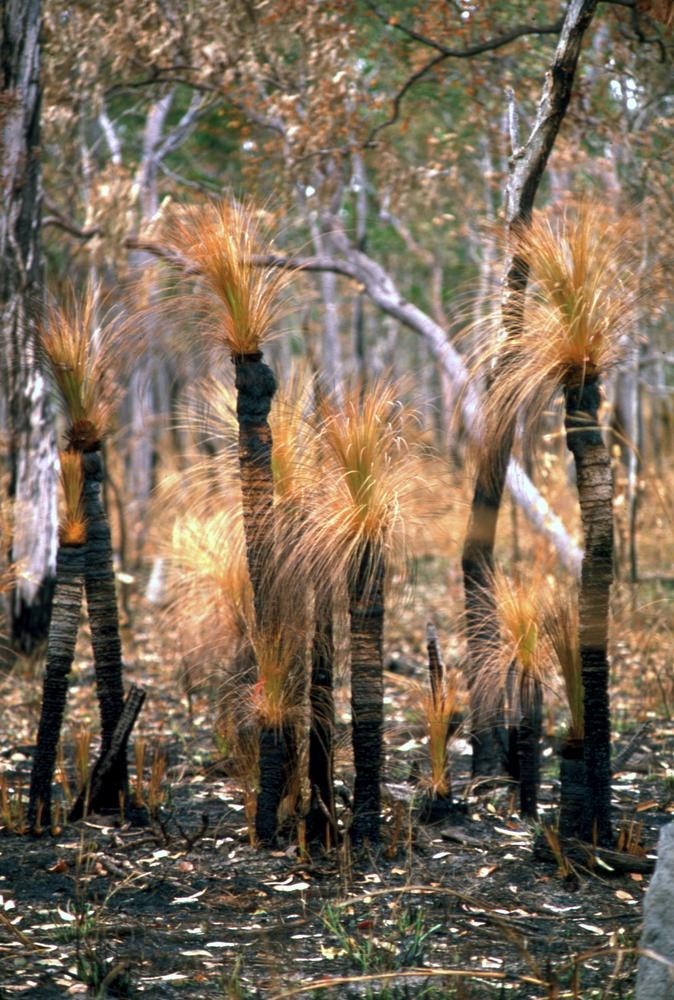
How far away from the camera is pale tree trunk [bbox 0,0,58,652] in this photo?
835 cm

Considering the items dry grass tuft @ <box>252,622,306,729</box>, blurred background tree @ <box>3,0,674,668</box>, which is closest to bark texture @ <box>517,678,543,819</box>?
dry grass tuft @ <box>252,622,306,729</box>

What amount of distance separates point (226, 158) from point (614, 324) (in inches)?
558

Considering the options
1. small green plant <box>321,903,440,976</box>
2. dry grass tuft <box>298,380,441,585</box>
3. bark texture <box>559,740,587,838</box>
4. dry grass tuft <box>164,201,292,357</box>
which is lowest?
small green plant <box>321,903,440,976</box>

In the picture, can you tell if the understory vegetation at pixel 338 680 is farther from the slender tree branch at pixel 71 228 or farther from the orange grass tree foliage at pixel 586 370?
the slender tree branch at pixel 71 228

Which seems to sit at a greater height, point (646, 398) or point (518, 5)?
point (518, 5)

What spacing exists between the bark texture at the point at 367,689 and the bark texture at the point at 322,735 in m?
0.09

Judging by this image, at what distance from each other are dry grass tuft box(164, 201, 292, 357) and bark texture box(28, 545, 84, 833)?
110 cm

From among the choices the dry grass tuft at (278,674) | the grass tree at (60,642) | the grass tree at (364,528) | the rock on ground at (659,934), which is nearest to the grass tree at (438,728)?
the grass tree at (364,528)

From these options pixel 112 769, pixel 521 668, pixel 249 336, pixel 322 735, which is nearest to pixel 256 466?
pixel 249 336

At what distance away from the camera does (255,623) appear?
4.59 m

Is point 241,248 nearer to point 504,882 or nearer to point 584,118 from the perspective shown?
point 504,882

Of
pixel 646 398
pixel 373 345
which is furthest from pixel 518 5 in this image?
pixel 373 345

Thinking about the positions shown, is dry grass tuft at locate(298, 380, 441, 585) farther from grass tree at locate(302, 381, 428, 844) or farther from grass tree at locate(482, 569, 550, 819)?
grass tree at locate(482, 569, 550, 819)

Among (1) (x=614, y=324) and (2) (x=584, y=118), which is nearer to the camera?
(1) (x=614, y=324)
